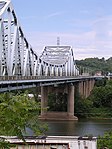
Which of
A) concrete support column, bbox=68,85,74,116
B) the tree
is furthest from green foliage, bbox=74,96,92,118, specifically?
the tree

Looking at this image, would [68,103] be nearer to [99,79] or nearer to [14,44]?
[14,44]

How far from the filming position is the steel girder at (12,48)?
69.4 ft

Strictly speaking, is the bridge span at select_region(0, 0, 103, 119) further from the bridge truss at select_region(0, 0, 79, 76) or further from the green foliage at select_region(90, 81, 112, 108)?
the green foliage at select_region(90, 81, 112, 108)

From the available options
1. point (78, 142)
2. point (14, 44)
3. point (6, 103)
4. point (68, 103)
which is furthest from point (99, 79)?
point (6, 103)

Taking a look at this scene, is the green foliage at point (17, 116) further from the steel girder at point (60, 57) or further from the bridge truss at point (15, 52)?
the steel girder at point (60, 57)

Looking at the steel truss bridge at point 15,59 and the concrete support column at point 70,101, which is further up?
the steel truss bridge at point 15,59

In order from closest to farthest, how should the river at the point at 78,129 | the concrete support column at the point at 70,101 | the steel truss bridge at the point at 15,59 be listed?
the steel truss bridge at the point at 15,59 < the river at the point at 78,129 < the concrete support column at the point at 70,101

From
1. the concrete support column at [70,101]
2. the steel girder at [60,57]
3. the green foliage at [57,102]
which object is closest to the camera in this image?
the concrete support column at [70,101]

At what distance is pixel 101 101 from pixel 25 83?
28020mm

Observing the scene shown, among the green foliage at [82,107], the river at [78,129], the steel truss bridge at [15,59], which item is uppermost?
the steel truss bridge at [15,59]

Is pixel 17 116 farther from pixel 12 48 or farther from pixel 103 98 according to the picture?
pixel 103 98

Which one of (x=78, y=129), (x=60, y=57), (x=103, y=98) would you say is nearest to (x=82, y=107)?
(x=103, y=98)

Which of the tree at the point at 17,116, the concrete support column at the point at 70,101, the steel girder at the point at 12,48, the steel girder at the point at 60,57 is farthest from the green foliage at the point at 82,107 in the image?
the tree at the point at 17,116

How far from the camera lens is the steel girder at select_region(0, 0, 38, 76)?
21.1 metres
